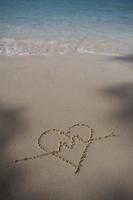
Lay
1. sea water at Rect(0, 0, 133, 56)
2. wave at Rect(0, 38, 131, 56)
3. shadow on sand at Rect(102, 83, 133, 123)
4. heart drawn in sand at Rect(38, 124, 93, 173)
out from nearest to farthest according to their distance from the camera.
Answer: heart drawn in sand at Rect(38, 124, 93, 173), shadow on sand at Rect(102, 83, 133, 123), wave at Rect(0, 38, 131, 56), sea water at Rect(0, 0, 133, 56)

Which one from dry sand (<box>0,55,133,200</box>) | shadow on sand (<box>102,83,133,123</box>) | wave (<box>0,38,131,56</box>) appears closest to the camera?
dry sand (<box>0,55,133,200</box>)

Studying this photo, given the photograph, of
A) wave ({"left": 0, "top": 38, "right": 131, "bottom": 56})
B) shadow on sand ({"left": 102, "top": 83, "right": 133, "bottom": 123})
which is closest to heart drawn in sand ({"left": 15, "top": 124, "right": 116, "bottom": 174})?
shadow on sand ({"left": 102, "top": 83, "right": 133, "bottom": 123})

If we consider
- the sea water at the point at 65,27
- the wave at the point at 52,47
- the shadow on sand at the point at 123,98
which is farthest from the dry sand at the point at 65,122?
the sea water at the point at 65,27

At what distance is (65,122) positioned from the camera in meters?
3.66

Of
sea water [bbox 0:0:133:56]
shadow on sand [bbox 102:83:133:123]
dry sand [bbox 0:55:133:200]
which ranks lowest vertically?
sea water [bbox 0:0:133:56]

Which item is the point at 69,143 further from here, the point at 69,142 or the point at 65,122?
the point at 65,122

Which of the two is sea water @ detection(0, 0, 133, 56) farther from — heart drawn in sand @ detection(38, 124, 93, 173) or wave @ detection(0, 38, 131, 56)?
heart drawn in sand @ detection(38, 124, 93, 173)

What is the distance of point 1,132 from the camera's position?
3.50 metres

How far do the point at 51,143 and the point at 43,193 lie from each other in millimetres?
736

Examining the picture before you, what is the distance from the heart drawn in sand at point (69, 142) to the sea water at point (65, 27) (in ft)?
11.9

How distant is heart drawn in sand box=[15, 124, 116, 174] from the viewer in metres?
Answer: 3.06

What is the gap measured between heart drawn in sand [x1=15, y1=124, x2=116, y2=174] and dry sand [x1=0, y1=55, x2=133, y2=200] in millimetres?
23

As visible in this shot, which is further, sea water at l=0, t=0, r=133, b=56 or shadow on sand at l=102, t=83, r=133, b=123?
sea water at l=0, t=0, r=133, b=56

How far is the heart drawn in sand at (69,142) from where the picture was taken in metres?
3.06
